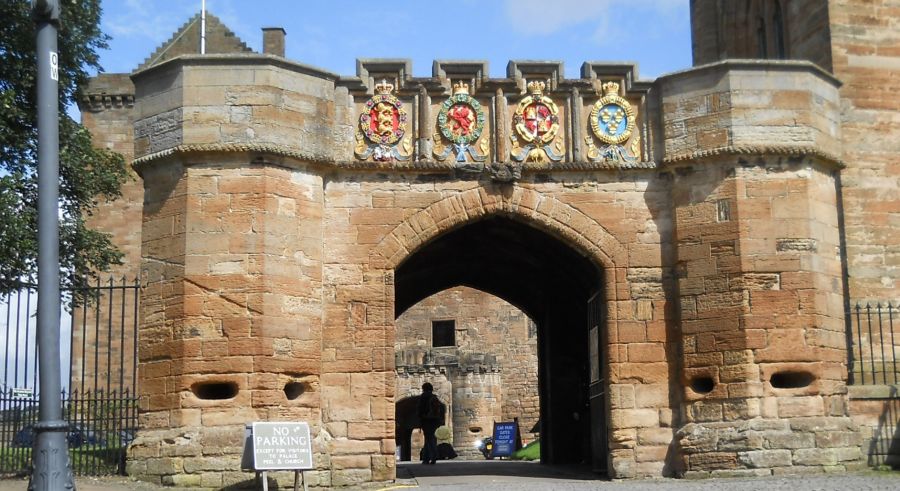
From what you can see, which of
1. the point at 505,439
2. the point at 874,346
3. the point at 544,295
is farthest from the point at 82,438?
the point at 505,439

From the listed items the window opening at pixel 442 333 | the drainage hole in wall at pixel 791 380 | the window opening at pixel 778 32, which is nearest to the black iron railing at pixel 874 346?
the drainage hole in wall at pixel 791 380

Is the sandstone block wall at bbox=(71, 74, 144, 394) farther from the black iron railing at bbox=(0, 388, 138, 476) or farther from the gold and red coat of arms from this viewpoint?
the gold and red coat of arms

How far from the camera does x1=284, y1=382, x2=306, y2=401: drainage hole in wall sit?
1338 centimetres

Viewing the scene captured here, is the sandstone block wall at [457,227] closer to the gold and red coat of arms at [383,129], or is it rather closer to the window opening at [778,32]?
the gold and red coat of arms at [383,129]

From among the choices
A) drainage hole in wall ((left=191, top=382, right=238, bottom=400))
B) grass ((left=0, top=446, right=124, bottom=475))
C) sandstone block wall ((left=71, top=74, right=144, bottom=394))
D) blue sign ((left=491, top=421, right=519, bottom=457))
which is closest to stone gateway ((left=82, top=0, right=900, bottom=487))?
drainage hole in wall ((left=191, top=382, right=238, bottom=400))

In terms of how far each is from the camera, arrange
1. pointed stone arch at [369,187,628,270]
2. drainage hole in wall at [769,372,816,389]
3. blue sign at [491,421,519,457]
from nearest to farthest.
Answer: drainage hole in wall at [769,372,816,389] < pointed stone arch at [369,187,628,270] < blue sign at [491,421,519,457]

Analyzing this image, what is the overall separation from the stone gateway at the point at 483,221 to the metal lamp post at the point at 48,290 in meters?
4.70

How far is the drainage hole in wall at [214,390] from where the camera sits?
1298 cm

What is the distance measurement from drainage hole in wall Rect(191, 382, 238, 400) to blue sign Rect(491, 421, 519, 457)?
16753mm

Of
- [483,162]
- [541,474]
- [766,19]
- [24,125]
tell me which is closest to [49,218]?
[483,162]

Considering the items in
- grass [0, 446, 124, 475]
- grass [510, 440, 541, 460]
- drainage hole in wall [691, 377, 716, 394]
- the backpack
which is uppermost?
drainage hole in wall [691, 377, 716, 394]

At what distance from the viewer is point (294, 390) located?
1341 cm

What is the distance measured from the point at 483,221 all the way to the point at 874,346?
6334 mm

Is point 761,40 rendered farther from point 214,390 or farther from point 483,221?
point 214,390
